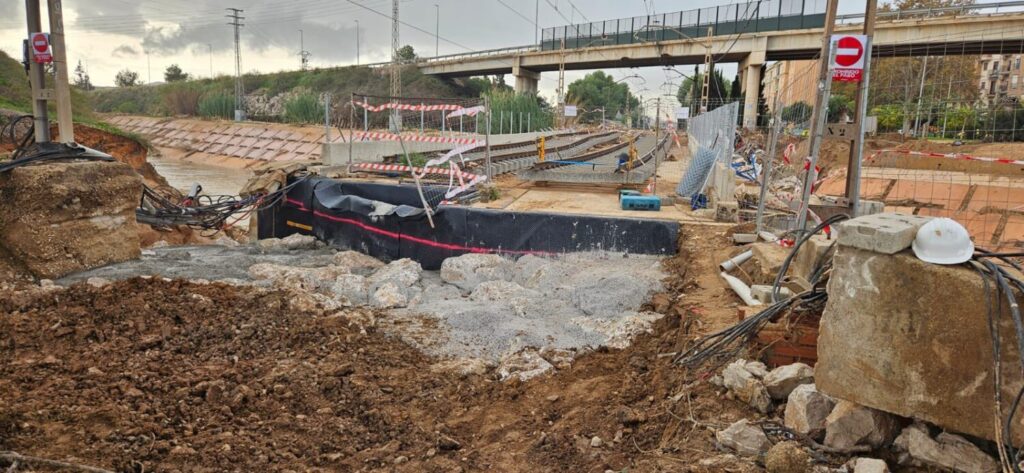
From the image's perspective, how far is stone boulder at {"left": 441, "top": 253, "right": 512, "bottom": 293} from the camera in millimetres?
9546

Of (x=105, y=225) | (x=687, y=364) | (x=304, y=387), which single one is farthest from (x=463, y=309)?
(x=105, y=225)

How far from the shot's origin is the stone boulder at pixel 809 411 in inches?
141

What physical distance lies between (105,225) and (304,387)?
18.9ft

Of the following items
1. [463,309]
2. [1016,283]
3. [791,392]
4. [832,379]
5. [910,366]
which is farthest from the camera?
[463,309]

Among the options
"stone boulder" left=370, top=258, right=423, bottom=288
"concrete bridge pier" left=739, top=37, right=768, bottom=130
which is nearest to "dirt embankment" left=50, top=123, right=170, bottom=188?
"stone boulder" left=370, top=258, right=423, bottom=288

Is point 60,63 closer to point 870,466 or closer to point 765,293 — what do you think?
point 765,293

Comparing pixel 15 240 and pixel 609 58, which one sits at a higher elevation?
pixel 609 58

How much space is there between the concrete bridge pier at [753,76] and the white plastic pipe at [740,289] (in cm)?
3493

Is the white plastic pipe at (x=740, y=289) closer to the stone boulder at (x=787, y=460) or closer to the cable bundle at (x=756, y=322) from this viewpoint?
the cable bundle at (x=756, y=322)

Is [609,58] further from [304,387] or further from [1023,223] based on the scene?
[304,387]

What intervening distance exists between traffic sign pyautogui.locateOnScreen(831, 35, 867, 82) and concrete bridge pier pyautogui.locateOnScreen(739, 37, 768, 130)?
35.0 metres

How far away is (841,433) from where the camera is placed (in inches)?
135

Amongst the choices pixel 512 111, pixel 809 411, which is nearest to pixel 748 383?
pixel 809 411

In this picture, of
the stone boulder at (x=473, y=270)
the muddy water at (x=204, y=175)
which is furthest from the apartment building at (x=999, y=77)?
the muddy water at (x=204, y=175)
